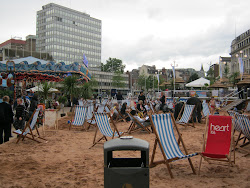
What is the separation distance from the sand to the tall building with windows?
77.4 m

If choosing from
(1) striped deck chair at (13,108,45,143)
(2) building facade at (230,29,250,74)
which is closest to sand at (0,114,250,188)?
(1) striped deck chair at (13,108,45,143)

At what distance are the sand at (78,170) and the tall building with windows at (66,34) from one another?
77413mm

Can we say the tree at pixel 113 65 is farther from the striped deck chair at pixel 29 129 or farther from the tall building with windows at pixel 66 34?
the striped deck chair at pixel 29 129

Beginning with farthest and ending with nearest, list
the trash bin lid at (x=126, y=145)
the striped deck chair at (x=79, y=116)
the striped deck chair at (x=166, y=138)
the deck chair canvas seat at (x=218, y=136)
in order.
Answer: the striped deck chair at (x=79, y=116) → the deck chair canvas seat at (x=218, y=136) → the striped deck chair at (x=166, y=138) → the trash bin lid at (x=126, y=145)

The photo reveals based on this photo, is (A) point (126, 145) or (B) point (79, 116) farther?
(B) point (79, 116)

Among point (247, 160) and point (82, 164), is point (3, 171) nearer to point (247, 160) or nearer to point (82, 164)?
point (82, 164)

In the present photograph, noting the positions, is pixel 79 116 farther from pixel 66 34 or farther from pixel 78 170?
pixel 66 34

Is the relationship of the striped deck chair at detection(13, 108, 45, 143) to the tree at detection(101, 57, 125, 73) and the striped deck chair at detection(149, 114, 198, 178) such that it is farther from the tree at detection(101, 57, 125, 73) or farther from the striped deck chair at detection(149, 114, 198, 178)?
the tree at detection(101, 57, 125, 73)

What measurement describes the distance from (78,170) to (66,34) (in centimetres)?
8619

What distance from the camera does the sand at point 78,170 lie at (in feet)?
13.1

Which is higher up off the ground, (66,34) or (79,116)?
(66,34)

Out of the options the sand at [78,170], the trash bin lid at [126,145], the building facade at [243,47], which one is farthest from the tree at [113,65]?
the trash bin lid at [126,145]

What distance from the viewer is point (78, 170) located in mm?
4672

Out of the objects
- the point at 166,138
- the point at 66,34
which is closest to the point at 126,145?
the point at 166,138
